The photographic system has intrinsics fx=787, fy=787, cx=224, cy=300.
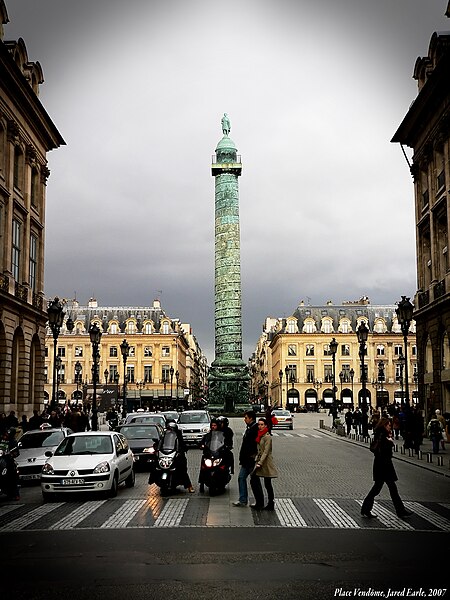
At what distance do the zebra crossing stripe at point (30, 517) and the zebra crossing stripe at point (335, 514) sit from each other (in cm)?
497

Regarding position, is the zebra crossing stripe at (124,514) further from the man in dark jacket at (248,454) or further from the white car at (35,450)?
the white car at (35,450)

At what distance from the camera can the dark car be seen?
22422 millimetres

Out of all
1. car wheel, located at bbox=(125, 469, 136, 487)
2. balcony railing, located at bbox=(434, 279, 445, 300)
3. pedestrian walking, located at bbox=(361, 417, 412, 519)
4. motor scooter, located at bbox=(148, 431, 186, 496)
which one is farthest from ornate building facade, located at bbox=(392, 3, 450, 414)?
pedestrian walking, located at bbox=(361, 417, 412, 519)

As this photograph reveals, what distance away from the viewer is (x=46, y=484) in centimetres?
1566

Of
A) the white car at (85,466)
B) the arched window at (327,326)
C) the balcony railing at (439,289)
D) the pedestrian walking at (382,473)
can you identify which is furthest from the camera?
the arched window at (327,326)

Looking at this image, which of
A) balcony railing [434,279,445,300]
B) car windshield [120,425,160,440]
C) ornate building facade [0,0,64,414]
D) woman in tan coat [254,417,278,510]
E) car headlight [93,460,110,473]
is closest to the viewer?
woman in tan coat [254,417,278,510]

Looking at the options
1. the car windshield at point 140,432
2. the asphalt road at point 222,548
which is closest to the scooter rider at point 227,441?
the asphalt road at point 222,548

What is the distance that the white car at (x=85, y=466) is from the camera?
1562 cm

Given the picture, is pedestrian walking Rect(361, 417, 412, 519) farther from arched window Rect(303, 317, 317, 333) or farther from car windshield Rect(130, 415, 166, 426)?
arched window Rect(303, 317, 317, 333)

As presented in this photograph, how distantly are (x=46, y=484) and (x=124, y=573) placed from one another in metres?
7.29

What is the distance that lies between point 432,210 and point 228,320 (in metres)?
40.9

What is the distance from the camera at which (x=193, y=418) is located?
3128 centimetres

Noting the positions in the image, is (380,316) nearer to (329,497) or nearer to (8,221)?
(8,221)

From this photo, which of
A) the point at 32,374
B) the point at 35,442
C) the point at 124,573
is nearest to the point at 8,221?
the point at 32,374
